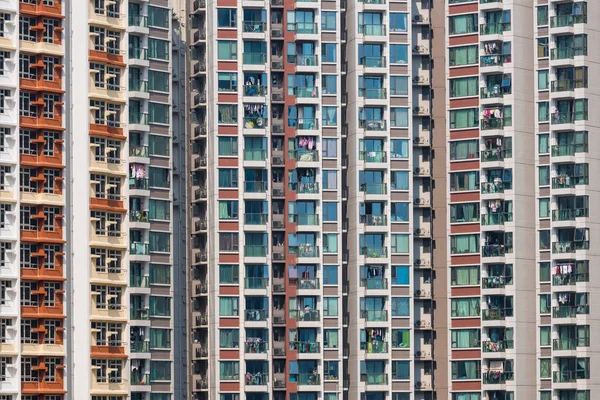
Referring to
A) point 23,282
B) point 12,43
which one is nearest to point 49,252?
point 23,282

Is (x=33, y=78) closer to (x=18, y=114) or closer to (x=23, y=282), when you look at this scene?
(x=18, y=114)

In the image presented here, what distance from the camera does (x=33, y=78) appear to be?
199 metres

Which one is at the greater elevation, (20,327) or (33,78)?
(33,78)

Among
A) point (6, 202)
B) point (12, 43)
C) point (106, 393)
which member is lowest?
point (106, 393)

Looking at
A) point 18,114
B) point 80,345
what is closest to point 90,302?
point 80,345

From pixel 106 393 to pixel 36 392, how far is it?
6781 millimetres

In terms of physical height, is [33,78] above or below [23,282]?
above

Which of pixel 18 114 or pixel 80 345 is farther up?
pixel 18 114

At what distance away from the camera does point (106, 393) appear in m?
200

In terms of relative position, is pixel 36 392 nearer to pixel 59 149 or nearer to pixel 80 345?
pixel 80 345

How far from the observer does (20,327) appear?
641 feet

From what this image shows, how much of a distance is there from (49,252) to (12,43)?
16928 mm

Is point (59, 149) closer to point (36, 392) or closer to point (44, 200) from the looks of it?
point (44, 200)

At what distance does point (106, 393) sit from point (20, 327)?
380 inches
